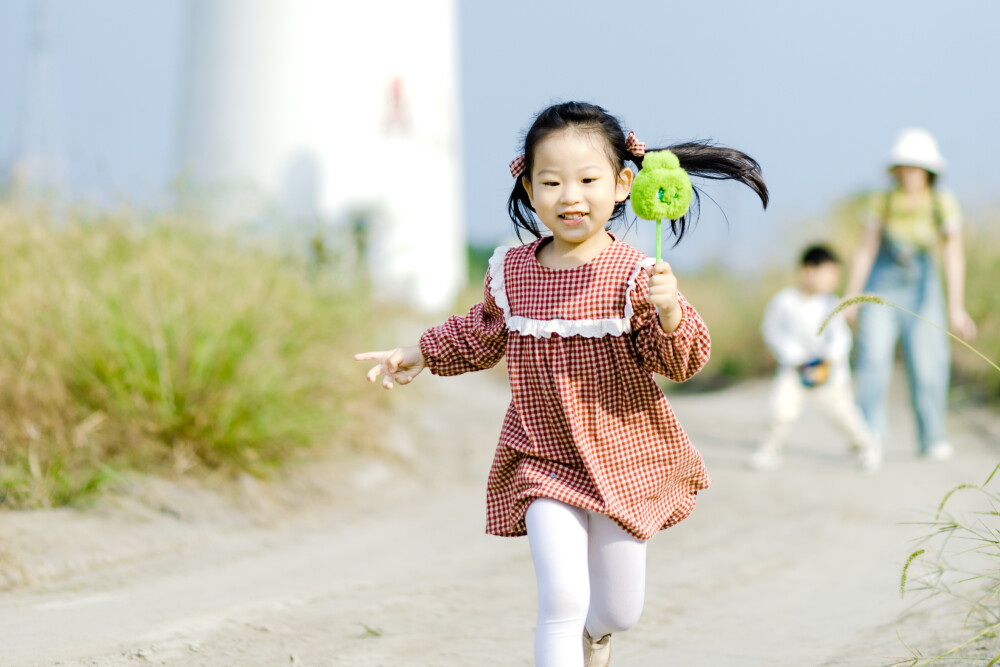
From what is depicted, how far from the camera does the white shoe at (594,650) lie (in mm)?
2816

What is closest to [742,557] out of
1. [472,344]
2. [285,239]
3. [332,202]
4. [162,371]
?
[472,344]

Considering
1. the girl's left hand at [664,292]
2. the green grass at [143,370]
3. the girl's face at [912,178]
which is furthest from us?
the girl's face at [912,178]

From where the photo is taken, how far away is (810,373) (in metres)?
6.81

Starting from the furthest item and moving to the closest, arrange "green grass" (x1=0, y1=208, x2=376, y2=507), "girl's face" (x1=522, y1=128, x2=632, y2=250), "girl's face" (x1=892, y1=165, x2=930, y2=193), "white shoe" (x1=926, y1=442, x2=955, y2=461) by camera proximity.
A: 1. "white shoe" (x1=926, y1=442, x2=955, y2=461)
2. "girl's face" (x1=892, y1=165, x2=930, y2=193)
3. "green grass" (x1=0, y1=208, x2=376, y2=507)
4. "girl's face" (x1=522, y1=128, x2=632, y2=250)

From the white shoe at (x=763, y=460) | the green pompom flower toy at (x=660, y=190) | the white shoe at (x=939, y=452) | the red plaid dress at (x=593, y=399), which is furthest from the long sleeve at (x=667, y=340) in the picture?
the white shoe at (x=939, y=452)

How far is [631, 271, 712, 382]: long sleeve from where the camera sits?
97.7 inches

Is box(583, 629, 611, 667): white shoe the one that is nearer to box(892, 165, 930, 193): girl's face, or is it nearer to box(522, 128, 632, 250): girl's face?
box(522, 128, 632, 250): girl's face

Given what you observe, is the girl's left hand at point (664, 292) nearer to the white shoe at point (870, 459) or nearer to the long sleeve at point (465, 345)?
the long sleeve at point (465, 345)

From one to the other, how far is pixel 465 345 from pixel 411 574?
1727mm

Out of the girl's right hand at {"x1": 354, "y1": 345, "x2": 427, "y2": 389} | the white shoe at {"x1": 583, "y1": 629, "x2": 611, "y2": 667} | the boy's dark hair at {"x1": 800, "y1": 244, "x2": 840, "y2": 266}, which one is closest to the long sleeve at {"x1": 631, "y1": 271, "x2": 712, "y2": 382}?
the girl's right hand at {"x1": 354, "y1": 345, "x2": 427, "y2": 389}

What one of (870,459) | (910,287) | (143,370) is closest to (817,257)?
(910,287)

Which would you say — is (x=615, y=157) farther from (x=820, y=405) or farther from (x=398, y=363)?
Result: (x=820, y=405)

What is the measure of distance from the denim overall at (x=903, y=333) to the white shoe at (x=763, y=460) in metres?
0.68

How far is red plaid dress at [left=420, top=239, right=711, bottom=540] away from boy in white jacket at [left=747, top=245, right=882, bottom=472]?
4.23m
